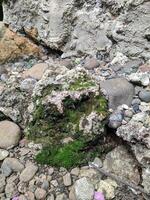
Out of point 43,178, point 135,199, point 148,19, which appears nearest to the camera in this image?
point 135,199

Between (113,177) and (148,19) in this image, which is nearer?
(113,177)

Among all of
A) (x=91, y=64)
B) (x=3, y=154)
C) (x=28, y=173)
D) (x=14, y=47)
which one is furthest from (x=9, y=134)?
(x=14, y=47)

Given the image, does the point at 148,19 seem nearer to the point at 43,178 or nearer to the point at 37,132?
the point at 37,132

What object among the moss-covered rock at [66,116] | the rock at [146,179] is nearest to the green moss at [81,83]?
the moss-covered rock at [66,116]

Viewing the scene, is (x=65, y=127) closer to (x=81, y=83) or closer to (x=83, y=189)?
(x=81, y=83)

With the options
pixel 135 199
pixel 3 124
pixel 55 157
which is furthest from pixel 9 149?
pixel 135 199

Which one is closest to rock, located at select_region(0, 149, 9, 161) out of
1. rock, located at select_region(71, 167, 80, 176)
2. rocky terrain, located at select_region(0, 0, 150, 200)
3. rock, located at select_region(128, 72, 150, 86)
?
rocky terrain, located at select_region(0, 0, 150, 200)

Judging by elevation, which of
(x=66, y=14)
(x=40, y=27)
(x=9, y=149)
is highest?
(x=66, y=14)

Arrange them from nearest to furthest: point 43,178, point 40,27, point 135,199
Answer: point 135,199 → point 43,178 → point 40,27
